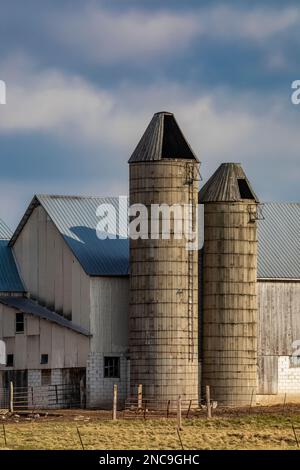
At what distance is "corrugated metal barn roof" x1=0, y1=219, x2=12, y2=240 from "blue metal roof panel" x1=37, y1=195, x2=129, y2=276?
21.0 feet

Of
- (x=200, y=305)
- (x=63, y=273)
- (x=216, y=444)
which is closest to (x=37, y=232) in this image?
(x=63, y=273)

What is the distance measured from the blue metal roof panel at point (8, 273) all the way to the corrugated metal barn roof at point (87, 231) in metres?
1.61

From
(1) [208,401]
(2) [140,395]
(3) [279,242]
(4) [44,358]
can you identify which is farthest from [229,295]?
(4) [44,358]

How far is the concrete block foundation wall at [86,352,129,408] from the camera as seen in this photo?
3263 inches

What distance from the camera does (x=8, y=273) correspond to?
89.6 meters

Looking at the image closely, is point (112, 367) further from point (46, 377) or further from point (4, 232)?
point (4, 232)

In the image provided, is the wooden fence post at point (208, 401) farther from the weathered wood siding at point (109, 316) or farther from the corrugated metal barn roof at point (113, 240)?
the corrugated metal barn roof at point (113, 240)

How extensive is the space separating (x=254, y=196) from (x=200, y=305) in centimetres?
535

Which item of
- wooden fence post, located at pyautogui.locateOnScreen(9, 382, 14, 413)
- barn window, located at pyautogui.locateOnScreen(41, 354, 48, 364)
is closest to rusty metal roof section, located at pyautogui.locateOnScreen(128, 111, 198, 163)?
barn window, located at pyautogui.locateOnScreen(41, 354, 48, 364)

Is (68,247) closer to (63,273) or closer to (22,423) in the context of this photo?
(63,273)

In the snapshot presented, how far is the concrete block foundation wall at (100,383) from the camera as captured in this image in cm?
8288

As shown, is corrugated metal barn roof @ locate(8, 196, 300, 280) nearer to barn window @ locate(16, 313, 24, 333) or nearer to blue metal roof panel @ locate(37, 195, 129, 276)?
blue metal roof panel @ locate(37, 195, 129, 276)

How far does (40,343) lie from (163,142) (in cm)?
1108
